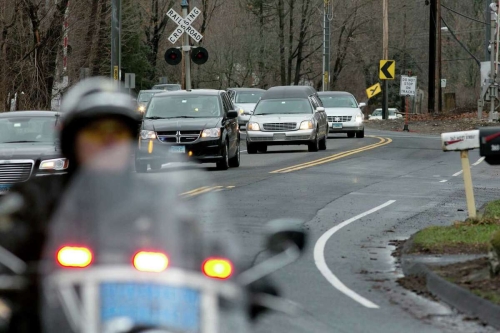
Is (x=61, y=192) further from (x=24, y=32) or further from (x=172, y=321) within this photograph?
(x=24, y=32)

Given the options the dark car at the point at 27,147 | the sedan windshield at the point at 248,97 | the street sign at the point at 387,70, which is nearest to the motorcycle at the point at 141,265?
the dark car at the point at 27,147

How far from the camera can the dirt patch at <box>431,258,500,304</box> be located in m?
9.73

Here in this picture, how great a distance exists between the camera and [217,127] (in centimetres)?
2467

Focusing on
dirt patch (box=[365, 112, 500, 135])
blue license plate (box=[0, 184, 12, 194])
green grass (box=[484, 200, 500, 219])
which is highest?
blue license plate (box=[0, 184, 12, 194])

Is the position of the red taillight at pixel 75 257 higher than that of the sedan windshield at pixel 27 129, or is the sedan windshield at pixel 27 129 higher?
the red taillight at pixel 75 257

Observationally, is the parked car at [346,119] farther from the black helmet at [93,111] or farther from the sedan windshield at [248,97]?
the black helmet at [93,111]

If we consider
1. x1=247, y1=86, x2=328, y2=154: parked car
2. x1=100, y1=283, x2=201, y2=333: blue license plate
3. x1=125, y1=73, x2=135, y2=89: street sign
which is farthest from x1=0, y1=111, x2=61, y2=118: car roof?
x1=125, y1=73, x2=135, y2=89: street sign

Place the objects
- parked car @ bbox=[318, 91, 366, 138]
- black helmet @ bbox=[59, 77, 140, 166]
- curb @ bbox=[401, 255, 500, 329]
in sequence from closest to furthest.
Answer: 1. black helmet @ bbox=[59, 77, 140, 166]
2. curb @ bbox=[401, 255, 500, 329]
3. parked car @ bbox=[318, 91, 366, 138]

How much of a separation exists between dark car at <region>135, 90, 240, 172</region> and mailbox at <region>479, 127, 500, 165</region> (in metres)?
11.6

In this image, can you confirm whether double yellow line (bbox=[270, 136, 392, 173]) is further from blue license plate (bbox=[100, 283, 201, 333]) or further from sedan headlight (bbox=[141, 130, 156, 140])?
blue license plate (bbox=[100, 283, 201, 333])

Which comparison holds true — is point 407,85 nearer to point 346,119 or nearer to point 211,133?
point 346,119

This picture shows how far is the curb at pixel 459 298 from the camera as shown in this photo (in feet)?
30.1

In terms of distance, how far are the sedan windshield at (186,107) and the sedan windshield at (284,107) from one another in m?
7.42

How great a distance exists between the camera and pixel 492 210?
16203mm
